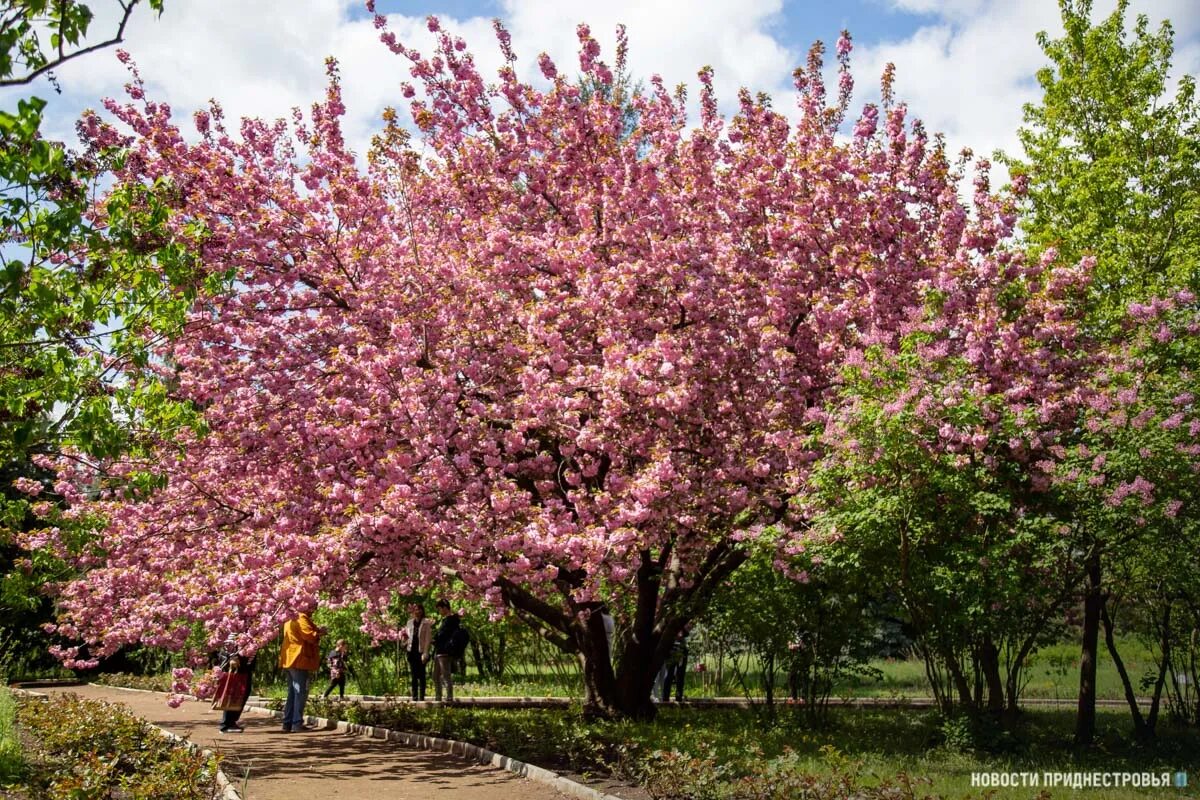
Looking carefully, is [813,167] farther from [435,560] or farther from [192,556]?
[192,556]

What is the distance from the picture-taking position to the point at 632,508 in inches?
430

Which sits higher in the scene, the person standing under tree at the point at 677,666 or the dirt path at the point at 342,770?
the person standing under tree at the point at 677,666

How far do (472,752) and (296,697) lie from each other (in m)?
3.73

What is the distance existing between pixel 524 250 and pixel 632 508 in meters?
3.79

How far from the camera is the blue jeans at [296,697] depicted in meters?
13.2

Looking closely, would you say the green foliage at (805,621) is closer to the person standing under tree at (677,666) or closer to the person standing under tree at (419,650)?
the person standing under tree at (677,666)

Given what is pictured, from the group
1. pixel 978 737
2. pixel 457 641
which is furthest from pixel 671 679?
pixel 978 737

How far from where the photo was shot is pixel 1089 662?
1298cm

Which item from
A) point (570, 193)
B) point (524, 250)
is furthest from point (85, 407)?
point (570, 193)

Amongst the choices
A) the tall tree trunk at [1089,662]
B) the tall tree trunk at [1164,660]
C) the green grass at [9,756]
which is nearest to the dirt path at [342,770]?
the green grass at [9,756]

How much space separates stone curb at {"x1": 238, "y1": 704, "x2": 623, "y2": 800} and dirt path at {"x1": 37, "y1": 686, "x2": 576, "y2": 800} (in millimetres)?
100

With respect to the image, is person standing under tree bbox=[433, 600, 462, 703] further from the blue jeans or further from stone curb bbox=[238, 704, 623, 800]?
the blue jeans

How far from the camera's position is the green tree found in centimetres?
1575

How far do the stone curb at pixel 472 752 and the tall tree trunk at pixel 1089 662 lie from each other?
5.81 metres
